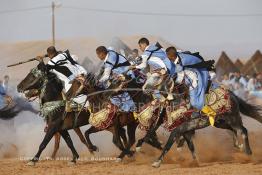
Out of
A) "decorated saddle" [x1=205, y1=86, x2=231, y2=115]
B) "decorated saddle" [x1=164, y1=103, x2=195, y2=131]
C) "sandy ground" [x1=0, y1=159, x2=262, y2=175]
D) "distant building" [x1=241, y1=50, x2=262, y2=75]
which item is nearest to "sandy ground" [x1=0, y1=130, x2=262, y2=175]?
"sandy ground" [x1=0, y1=159, x2=262, y2=175]

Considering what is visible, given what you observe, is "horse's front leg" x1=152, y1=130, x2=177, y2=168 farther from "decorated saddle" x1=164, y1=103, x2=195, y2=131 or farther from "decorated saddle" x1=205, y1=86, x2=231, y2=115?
"decorated saddle" x1=205, y1=86, x2=231, y2=115

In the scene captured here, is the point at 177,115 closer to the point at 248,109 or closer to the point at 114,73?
the point at 114,73

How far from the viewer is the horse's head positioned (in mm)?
14961

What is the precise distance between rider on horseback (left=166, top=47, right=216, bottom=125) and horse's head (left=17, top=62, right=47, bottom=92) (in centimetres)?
282

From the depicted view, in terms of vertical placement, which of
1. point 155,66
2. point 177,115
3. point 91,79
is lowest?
point 177,115

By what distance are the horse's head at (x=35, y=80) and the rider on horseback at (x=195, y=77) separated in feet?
9.27

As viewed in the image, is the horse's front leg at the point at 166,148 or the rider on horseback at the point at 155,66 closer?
the horse's front leg at the point at 166,148

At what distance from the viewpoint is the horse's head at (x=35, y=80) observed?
14961 millimetres

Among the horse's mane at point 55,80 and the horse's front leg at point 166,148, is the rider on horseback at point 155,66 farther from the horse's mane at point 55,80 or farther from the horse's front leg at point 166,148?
the horse's mane at point 55,80

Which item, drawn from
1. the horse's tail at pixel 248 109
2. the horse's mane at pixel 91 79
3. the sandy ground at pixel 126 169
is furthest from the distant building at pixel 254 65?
the sandy ground at pixel 126 169

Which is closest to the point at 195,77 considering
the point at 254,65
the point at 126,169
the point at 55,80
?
the point at 126,169

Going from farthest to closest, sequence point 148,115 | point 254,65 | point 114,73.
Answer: point 254,65, point 114,73, point 148,115

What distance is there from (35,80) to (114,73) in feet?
5.50

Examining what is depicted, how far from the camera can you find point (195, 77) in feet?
44.7
